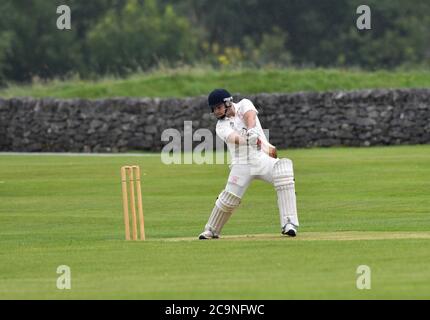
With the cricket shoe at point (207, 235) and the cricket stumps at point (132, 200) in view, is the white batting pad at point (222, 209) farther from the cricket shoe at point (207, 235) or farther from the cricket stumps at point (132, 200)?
the cricket stumps at point (132, 200)

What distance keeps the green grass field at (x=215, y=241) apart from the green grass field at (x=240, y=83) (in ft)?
35.1

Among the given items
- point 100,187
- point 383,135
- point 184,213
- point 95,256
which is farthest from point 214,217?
point 383,135

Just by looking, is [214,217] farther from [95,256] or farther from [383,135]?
[383,135]

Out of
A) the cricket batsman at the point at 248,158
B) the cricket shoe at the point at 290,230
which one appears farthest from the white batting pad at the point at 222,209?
the cricket shoe at the point at 290,230

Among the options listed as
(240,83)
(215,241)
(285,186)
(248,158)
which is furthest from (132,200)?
(240,83)

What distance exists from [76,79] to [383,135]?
1529cm

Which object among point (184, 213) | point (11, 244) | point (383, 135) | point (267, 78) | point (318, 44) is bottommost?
point (11, 244)

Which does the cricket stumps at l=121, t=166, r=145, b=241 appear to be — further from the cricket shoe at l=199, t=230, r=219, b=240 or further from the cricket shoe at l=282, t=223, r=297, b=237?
the cricket shoe at l=282, t=223, r=297, b=237

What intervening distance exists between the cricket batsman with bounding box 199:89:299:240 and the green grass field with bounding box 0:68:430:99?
95.0ft

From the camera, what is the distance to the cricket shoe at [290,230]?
64.2 ft


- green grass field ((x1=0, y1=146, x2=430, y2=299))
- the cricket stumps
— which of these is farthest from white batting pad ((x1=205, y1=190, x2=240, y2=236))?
the cricket stumps

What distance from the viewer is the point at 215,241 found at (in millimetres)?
19609

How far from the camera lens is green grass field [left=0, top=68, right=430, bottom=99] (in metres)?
49.6

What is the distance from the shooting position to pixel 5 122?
158ft
